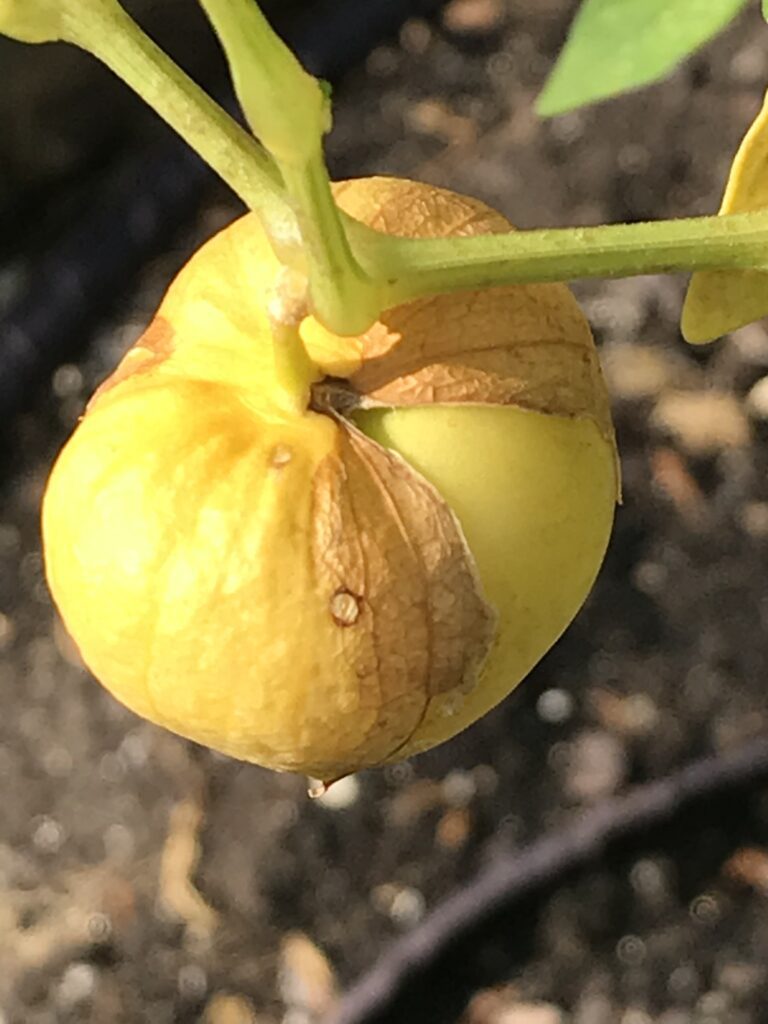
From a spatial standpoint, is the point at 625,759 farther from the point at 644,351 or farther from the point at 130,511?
the point at 130,511

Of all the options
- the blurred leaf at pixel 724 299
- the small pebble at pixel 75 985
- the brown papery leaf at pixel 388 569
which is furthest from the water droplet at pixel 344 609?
the small pebble at pixel 75 985

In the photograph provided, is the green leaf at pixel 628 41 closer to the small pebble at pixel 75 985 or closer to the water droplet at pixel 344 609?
the water droplet at pixel 344 609

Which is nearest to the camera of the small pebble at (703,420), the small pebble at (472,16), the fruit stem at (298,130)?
the fruit stem at (298,130)

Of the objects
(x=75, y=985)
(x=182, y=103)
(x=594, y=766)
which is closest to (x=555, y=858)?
(x=594, y=766)

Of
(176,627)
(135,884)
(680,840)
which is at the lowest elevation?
(680,840)

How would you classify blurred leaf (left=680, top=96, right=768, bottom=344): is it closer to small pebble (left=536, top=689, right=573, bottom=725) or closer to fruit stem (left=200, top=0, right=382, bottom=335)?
fruit stem (left=200, top=0, right=382, bottom=335)

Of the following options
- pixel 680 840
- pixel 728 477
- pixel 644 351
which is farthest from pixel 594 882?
pixel 644 351
